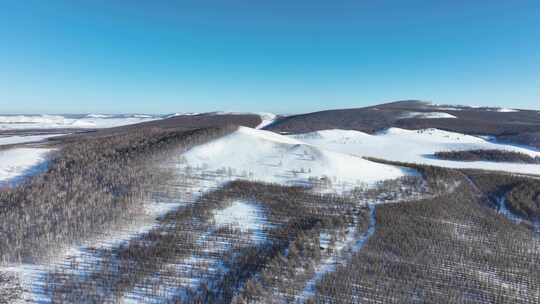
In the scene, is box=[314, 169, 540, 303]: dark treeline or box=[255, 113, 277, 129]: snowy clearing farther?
box=[255, 113, 277, 129]: snowy clearing

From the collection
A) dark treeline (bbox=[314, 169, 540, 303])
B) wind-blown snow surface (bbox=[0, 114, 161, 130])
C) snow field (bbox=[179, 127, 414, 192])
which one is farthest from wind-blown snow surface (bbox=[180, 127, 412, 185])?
wind-blown snow surface (bbox=[0, 114, 161, 130])

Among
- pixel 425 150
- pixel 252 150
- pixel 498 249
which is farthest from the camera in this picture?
pixel 425 150

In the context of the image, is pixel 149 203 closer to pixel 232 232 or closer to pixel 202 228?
pixel 202 228

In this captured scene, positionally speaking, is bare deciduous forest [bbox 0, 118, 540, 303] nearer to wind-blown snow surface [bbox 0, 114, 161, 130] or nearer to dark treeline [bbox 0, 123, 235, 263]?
dark treeline [bbox 0, 123, 235, 263]

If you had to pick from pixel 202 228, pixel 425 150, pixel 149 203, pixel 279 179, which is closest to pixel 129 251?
pixel 202 228

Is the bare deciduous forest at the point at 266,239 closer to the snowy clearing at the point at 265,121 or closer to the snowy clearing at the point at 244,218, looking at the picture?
the snowy clearing at the point at 244,218

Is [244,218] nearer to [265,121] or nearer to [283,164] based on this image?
[283,164]
